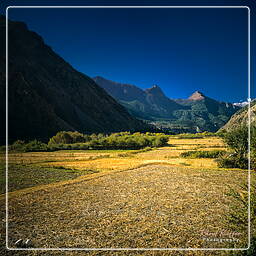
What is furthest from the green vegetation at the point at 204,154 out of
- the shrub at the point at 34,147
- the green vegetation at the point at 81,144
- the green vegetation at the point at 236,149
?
the shrub at the point at 34,147

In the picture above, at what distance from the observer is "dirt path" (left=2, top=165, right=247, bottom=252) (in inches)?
233

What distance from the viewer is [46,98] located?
10681 centimetres

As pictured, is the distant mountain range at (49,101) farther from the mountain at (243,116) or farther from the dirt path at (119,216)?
the dirt path at (119,216)

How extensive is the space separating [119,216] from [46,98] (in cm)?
11058

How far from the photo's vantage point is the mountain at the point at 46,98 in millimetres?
67500

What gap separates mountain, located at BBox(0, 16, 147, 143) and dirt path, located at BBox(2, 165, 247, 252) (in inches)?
1618

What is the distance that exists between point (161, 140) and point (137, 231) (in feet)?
167

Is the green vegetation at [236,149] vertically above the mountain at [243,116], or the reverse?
the mountain at [243,116]

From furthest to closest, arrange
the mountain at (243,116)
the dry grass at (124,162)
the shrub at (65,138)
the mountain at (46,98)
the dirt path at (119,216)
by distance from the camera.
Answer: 1. the mountain at (46,98)
2. the shrub at (65,138)
3. the dry grass at (124,162)
4. the mountain at (243,116)
5. the dirt path at (119,216)

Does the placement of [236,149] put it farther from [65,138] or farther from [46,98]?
[46,98]

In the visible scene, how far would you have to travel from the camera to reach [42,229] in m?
6.46

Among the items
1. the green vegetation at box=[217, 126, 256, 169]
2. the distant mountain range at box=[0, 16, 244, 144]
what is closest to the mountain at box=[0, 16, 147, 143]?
the distant mountain range at box=[0, 16, 244, 144]

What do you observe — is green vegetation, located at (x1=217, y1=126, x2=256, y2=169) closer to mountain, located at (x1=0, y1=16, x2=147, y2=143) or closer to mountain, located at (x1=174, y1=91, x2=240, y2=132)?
mountain, located at (x1=174, y1=91, x2=240, y2=132)

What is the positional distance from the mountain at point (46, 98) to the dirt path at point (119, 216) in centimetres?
4109
